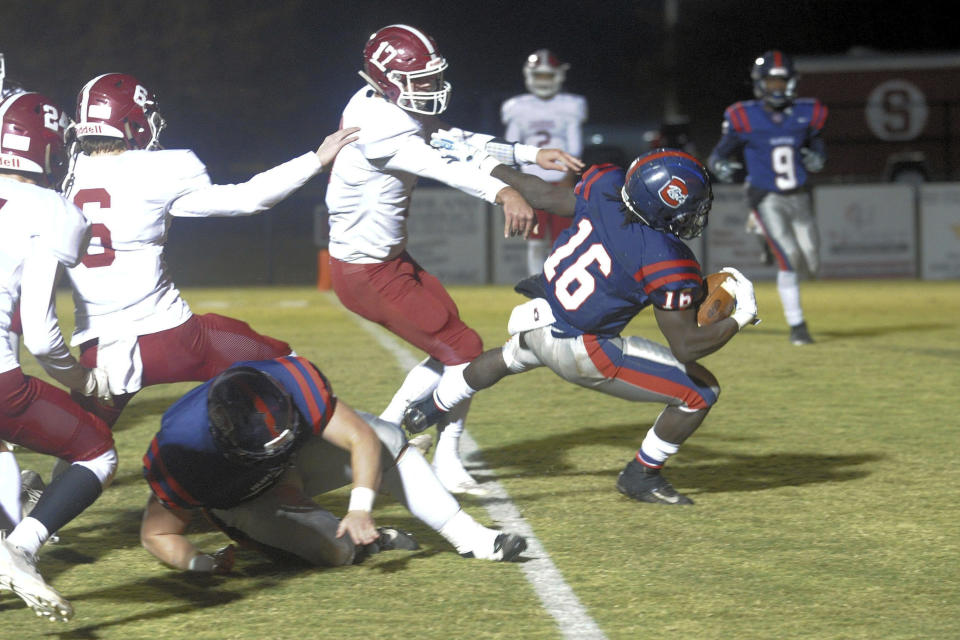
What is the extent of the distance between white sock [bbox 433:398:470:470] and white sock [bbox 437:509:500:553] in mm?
1248

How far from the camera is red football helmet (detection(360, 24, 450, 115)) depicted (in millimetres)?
5570

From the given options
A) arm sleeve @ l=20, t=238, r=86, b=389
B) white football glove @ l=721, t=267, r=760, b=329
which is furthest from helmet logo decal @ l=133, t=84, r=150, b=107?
white football glove @ l=721, t=267, r=760, b=329

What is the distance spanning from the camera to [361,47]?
35469 millimetres

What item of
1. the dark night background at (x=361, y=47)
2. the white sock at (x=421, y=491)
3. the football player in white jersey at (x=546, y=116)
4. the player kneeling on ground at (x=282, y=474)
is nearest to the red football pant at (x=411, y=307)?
the player kneeling on ground at (x=282, y=474)

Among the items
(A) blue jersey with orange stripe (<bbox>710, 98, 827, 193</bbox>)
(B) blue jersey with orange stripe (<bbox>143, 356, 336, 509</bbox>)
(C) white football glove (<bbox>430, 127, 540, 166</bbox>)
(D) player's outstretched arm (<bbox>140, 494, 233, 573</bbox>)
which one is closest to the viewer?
(B) blue jersey with orange stripe (<bbox>143, 356, 336, 509</bbox>)

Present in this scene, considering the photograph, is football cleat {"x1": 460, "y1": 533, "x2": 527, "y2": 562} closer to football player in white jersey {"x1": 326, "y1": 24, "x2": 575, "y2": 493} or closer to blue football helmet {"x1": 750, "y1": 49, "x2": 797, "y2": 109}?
football player in white jersey {"x1": 326, "y1": 24, "x2": 575, "y2": 493}

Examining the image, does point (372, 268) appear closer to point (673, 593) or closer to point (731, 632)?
point (673, 593)

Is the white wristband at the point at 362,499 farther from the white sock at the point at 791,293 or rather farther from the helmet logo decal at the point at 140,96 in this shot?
the white sock at the point at 791,293

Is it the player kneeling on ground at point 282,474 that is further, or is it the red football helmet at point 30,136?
the red football helmet at point 30,136

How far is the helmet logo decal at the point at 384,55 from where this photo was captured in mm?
5578

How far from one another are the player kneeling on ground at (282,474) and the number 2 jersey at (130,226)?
0.61 m

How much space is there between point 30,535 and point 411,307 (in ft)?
6.85

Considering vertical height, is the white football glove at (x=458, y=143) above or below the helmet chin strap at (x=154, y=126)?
below

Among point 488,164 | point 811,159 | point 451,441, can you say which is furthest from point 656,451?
point 811,159
